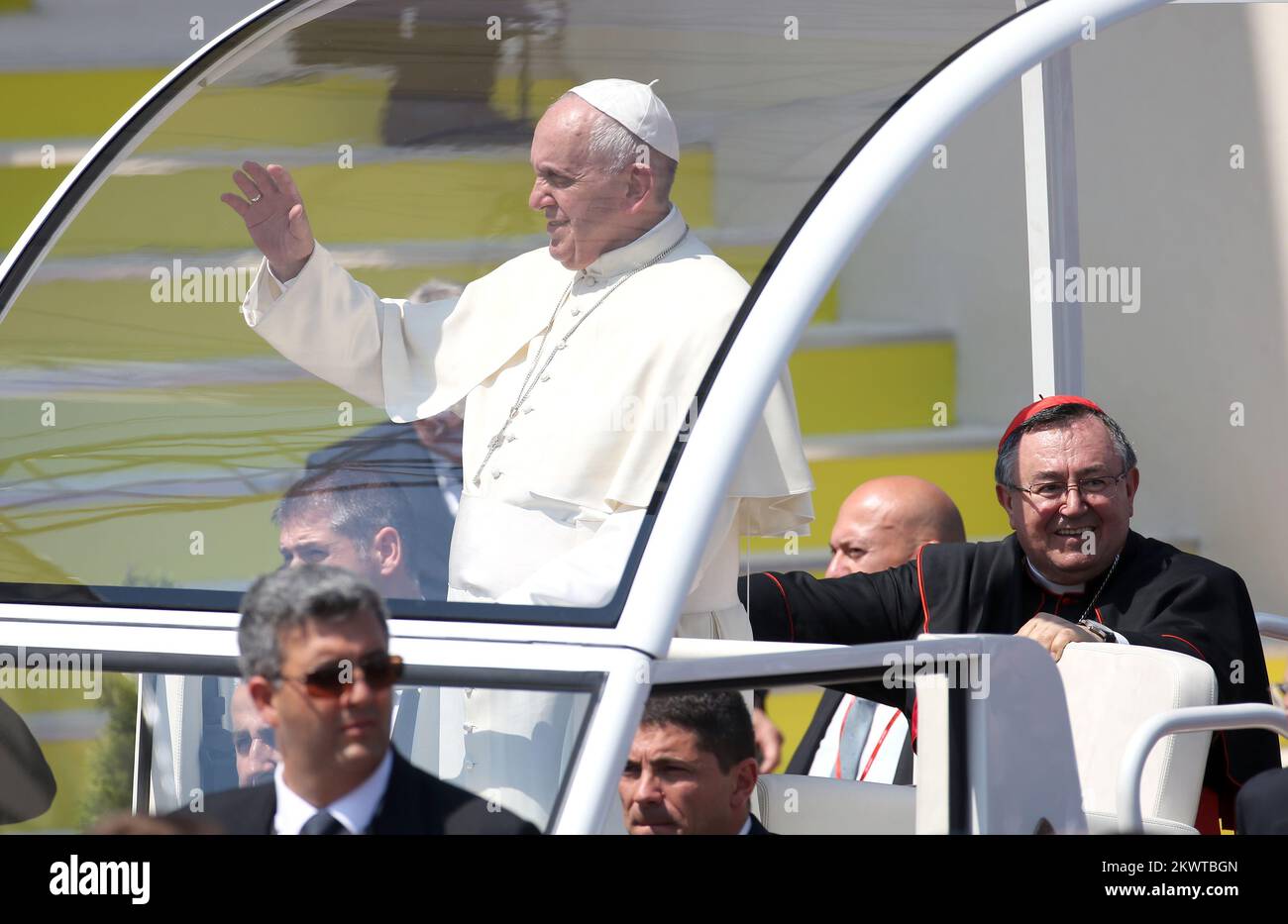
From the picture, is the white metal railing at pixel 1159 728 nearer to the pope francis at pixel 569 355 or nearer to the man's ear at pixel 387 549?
the pope francis at pixel 569 355

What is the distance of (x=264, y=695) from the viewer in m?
1.60

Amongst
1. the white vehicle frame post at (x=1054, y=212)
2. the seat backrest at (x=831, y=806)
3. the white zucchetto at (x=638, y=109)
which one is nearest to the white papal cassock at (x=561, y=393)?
the white zucchetto at (x=638, y=109)

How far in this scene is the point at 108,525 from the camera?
80.7 inches

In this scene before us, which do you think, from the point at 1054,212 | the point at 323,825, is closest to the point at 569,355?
the point at 323,825

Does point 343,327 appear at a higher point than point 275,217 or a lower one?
lower

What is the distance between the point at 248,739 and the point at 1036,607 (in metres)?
1.83

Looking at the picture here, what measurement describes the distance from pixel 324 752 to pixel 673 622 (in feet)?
1.28

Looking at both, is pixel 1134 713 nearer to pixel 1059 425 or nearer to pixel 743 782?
pixel 1059 425

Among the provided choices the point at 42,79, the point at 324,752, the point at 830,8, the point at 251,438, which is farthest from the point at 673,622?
the point at 42,79

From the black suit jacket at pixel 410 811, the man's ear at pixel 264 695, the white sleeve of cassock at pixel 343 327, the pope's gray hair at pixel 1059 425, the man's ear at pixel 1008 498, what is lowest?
the black suit jacket at pixel 410 811

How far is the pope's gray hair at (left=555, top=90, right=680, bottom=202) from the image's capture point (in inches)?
84.2

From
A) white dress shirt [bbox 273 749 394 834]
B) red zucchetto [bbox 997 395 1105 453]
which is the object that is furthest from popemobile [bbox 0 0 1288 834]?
red zucchetto [bbox 997 395 1105 453]

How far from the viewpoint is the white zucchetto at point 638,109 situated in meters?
2.18

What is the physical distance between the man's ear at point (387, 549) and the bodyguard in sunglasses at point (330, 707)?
0.87 feet
